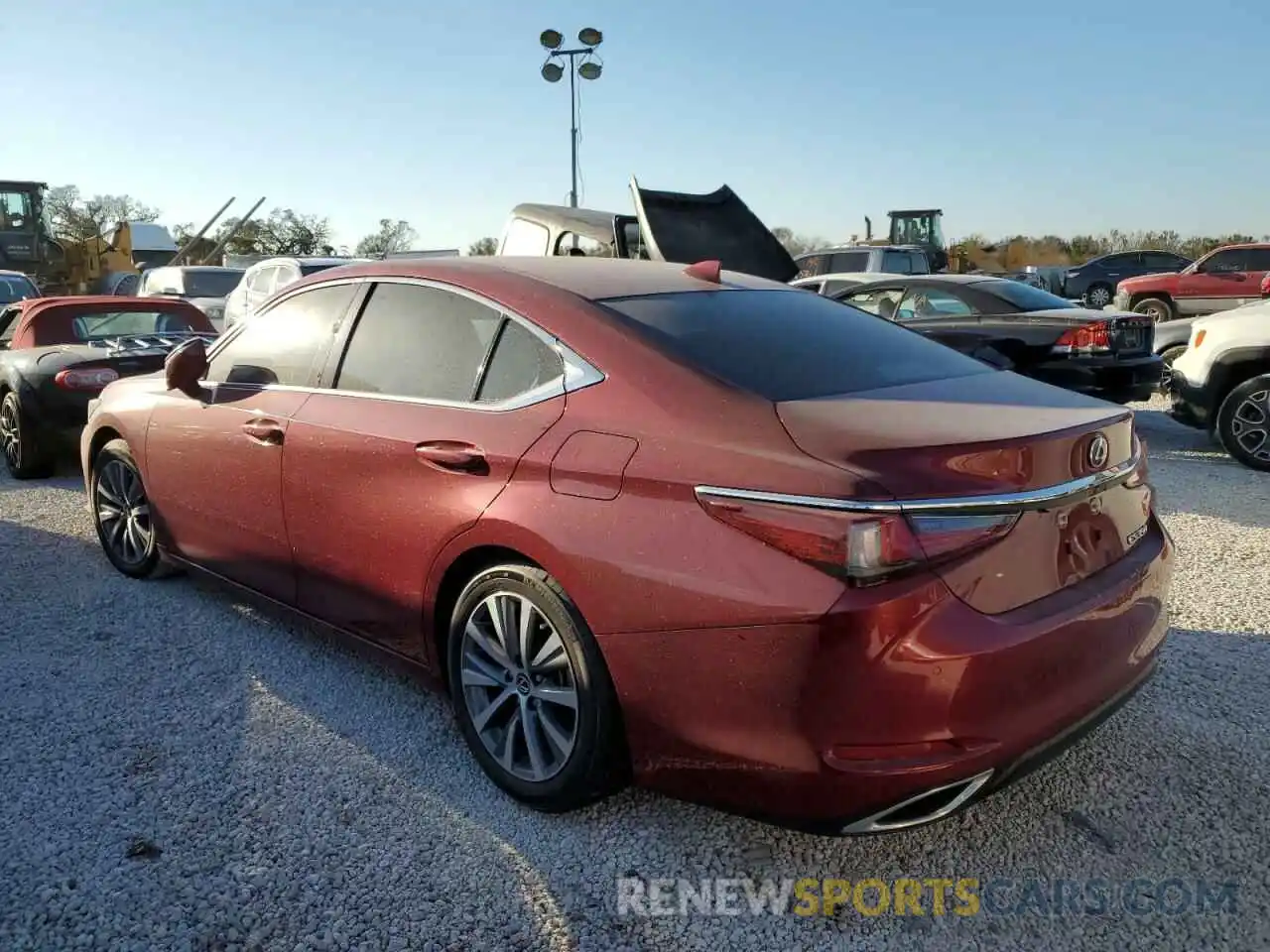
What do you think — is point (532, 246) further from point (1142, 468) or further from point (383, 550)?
point (1142, 468)

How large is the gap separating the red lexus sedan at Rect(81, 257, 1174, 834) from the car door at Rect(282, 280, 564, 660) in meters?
0.01

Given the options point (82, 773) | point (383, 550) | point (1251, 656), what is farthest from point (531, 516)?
point (1251, 656)

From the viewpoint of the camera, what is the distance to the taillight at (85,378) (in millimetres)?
7113

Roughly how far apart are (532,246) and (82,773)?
21.0 ft

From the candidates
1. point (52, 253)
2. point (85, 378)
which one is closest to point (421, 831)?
point (85, 378)

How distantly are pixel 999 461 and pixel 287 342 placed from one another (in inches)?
107

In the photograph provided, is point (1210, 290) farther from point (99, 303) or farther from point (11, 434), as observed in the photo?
point (11, 434)

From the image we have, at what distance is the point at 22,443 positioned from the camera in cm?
722

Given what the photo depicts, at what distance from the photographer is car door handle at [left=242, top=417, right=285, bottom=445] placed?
3.59 metres

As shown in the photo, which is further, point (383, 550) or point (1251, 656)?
point (1251, 656)

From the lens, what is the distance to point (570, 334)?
279cm

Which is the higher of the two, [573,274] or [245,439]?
[573,274]

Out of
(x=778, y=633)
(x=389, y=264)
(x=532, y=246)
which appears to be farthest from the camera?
(x=532, y=246)

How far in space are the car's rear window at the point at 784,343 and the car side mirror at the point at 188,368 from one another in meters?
2.07
